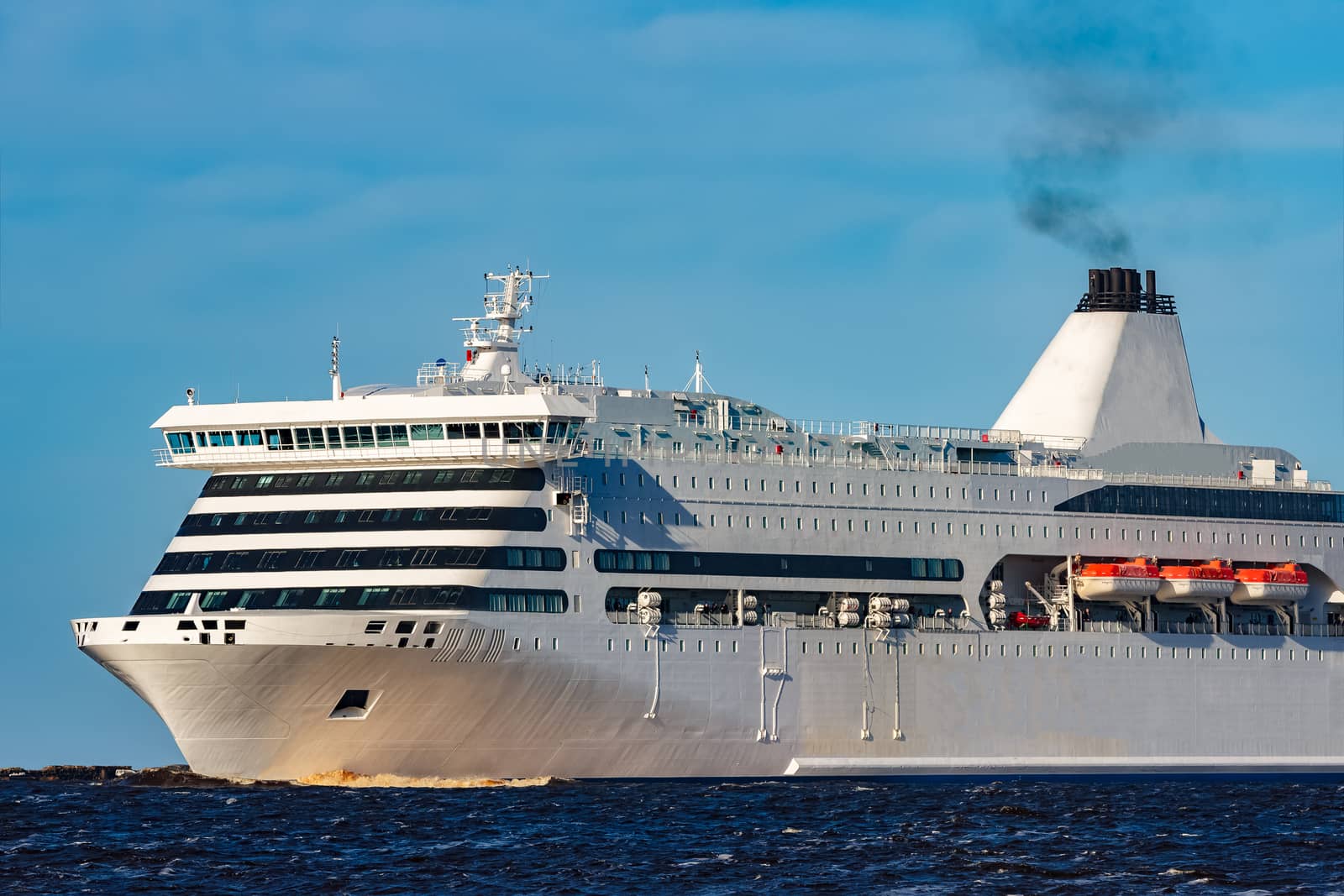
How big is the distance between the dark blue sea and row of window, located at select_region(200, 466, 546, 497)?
6.69 m

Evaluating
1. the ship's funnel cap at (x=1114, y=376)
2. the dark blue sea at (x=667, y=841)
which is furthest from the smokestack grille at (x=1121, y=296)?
the dark blue sea at (x=667, y=841)

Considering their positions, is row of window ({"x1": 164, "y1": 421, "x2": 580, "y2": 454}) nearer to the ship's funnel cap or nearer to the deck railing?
the deck railing

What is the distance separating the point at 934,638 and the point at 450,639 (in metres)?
13.6

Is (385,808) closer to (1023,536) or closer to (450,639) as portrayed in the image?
(450,639)

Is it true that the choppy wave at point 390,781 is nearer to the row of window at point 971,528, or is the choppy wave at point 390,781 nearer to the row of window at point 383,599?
the row of window at point 383,599

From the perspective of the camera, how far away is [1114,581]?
6006 cm

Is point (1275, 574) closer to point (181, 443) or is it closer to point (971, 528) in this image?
point (971, 528)

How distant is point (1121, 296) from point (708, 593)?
19.2 m

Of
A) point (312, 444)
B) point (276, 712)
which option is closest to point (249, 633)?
point (276, 712)

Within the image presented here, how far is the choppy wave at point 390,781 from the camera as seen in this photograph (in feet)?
164

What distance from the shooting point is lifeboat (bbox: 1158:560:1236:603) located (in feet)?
201

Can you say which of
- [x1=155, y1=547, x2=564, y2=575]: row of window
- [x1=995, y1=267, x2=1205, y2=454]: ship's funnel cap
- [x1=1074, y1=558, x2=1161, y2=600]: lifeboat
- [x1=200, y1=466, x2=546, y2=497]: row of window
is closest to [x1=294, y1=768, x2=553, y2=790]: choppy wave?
[x1=155, y1=547, x2=564, y2=575]: row of window

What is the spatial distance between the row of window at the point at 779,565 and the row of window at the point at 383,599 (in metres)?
2.15

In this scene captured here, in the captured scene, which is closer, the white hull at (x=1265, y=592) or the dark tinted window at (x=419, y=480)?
the dark tinted window at (x=419, y=480)
